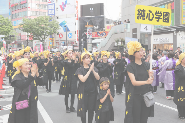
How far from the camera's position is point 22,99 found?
4.23m

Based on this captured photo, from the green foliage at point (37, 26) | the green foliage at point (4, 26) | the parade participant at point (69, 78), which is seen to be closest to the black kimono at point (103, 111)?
the parade participant at point (69, 78)

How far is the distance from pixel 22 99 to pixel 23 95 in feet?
0.27

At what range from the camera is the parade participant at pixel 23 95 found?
4172 mm

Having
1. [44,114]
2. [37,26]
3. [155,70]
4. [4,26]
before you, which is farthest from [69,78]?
[4,26]

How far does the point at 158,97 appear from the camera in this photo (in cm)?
923

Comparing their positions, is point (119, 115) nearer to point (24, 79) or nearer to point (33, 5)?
point (24, 79)

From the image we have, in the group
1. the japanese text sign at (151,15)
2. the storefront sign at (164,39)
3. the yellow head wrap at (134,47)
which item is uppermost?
the storefront sign at (164,39)

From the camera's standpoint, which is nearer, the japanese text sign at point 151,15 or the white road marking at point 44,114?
the japanese text sign at point 151,15

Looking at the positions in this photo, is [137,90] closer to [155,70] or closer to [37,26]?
[155,70]

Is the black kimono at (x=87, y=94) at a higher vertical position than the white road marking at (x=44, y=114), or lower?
higher

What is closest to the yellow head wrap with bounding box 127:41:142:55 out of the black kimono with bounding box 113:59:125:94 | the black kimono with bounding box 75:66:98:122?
the black kimono with bounding box 75:66:98:122

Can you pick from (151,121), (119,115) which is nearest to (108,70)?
(119,115)

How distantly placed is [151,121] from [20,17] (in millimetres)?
73795

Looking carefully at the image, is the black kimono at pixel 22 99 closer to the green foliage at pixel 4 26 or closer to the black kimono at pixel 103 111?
the black kimono at pixel 103 111
